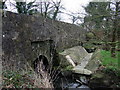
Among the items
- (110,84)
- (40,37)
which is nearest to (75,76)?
(110,84)

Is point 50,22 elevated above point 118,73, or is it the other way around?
point 50,22

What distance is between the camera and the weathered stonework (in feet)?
14.5

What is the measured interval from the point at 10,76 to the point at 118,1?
12.5ft

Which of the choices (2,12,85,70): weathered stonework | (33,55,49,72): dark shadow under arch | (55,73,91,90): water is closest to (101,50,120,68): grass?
(55,73,91,90): water

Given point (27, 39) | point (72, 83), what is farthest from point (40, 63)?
point (72, 83)

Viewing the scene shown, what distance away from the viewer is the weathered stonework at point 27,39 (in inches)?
174

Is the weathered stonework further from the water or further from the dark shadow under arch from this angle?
the water

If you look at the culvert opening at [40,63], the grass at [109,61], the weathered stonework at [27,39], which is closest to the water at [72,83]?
the culvert opening at [40,63]

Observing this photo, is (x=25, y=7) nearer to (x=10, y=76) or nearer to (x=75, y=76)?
(x=75, y=76)

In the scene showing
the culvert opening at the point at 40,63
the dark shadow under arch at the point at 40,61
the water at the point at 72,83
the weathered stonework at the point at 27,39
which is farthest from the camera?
Answer: the water at the point at 72,83

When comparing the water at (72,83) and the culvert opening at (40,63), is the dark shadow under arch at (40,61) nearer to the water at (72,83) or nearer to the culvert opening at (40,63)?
the culvert opening at (40,63)

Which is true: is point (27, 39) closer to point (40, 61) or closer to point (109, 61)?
point (40, 61)

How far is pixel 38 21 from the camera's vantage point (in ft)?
20.7

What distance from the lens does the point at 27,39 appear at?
213 inches
